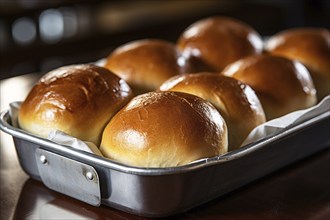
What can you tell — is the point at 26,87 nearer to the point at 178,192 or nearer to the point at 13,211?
the point at 13,211

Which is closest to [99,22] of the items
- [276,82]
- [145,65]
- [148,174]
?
[145,65]

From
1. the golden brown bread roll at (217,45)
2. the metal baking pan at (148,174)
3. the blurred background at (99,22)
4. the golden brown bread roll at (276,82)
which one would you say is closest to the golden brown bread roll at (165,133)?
the metal baking pan at (148,174)

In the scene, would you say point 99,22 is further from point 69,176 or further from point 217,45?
point 69,176

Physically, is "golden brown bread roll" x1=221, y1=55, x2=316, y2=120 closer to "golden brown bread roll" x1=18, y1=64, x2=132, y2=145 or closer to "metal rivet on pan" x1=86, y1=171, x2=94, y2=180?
"golden brown bread roll" x1=18, y1=64, x2=132, y2=145

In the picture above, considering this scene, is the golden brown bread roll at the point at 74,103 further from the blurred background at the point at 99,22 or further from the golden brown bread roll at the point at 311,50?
the blurred background at the point at 99,22

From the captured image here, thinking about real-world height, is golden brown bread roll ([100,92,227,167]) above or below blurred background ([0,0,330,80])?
above

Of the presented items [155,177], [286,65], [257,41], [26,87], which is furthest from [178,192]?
[26,87]

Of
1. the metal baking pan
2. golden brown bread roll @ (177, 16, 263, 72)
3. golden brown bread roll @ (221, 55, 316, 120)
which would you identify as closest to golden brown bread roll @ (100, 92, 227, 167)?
the metal baking pan
